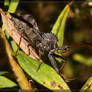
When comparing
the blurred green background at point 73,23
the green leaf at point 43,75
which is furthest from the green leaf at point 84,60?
the green leaf at point 43,75

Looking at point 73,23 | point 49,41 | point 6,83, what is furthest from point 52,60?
point 73,23

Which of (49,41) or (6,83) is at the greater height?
(49,41)

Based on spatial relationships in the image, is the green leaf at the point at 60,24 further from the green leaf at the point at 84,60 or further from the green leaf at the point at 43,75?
the green leaf at the point at 84,60

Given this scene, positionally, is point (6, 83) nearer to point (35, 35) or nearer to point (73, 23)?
point (35, 35)

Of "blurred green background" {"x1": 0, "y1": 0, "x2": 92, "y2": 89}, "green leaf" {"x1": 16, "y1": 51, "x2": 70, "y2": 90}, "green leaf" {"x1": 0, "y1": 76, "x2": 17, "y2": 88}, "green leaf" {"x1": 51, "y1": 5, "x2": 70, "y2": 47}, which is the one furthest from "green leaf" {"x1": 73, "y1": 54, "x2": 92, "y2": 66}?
"green leaf" {"x1": 0, "y1": 76, "x2": 17, "y2": 88}

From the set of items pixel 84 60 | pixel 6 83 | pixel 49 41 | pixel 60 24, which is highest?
pixel 60 24

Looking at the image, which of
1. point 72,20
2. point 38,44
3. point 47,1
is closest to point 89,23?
point 72,20

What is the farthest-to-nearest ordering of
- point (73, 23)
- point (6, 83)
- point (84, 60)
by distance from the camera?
point (84, 60) < point (73, 23) < point (6, 83)

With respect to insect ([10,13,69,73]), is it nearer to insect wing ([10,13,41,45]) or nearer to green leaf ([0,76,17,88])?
insect wing ([10,13,41,45])

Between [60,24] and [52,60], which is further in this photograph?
[60,24]
